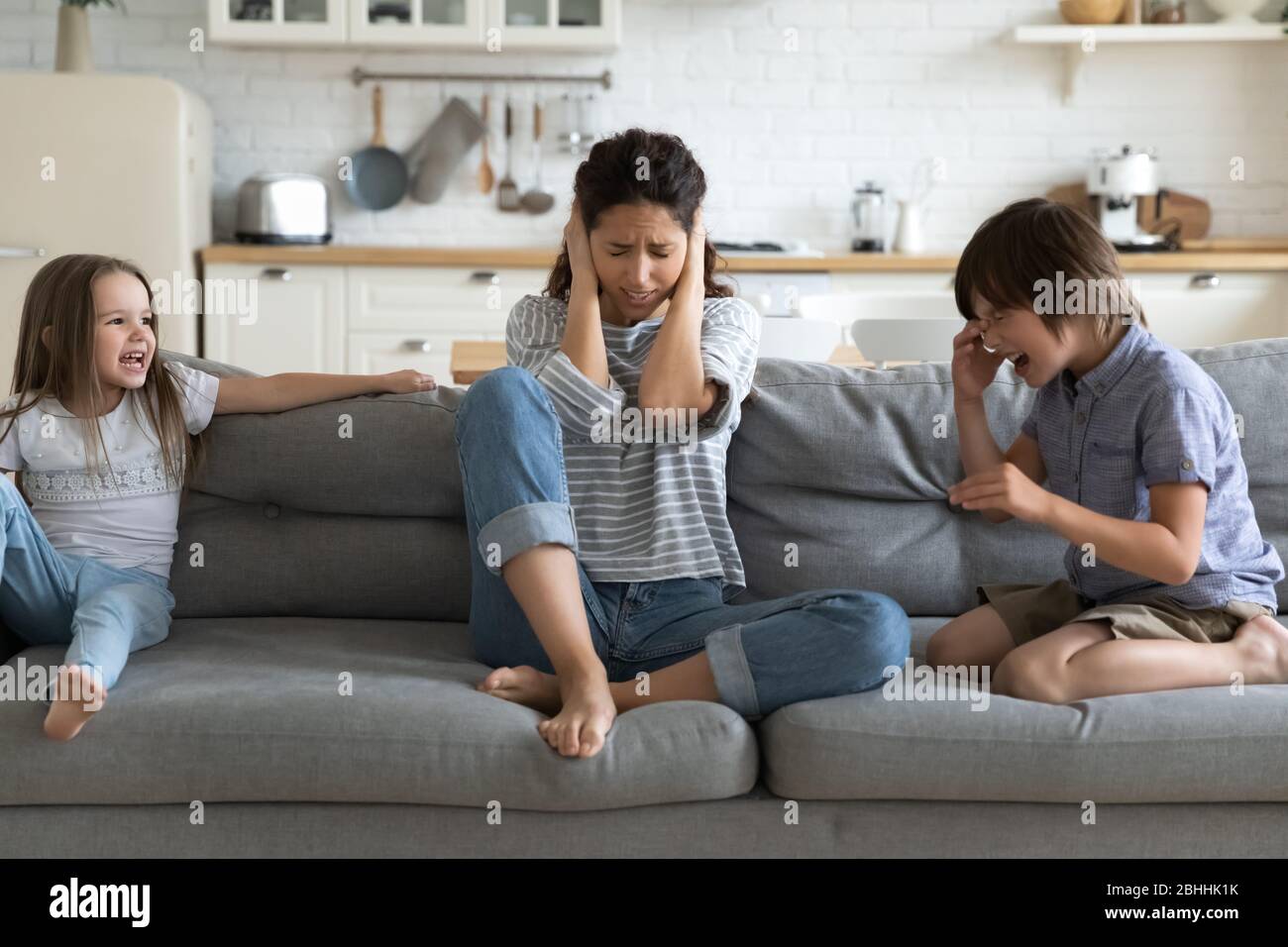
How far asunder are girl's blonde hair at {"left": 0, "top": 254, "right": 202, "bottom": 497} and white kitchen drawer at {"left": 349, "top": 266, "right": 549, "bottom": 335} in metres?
2.38

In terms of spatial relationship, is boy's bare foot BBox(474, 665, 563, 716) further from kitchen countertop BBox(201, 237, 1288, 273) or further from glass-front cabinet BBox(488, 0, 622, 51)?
glass-front cabinet BBox(488, 0, 622, 51)

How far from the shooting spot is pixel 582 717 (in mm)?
1551

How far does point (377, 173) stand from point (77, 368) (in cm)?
300

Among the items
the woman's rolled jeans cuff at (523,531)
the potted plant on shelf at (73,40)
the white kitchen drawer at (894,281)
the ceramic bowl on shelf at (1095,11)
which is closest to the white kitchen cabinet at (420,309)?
the white kitchen drawer at (894,281)

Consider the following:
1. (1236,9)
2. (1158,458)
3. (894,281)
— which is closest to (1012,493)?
(1158,458)

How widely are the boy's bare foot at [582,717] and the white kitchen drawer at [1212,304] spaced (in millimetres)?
3219

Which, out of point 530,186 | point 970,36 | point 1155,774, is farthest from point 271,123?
point 1155,774

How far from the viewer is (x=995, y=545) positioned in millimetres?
2061

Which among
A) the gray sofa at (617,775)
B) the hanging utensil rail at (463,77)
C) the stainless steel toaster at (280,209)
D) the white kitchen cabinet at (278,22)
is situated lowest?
the gray sofa at (617,775)

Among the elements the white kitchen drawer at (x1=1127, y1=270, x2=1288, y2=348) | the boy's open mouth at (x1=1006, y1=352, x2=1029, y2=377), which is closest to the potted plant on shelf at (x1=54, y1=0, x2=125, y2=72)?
the white kitchen drawer at (x1=1127, y1=270, x2=1288, y2=348)

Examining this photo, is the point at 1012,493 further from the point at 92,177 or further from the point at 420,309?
the point at 92,177

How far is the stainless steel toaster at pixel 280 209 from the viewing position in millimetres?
4469

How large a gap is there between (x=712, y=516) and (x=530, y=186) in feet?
10.4

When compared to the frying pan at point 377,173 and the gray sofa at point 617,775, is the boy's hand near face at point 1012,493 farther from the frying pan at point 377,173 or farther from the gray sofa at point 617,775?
the frying pan at point 377,173
